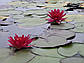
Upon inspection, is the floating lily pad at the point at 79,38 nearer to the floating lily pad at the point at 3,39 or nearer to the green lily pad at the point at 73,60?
the green lily pad at the point at 73,60

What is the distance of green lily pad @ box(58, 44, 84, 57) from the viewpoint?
1553mm

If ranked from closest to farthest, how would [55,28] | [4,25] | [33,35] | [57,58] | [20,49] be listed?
1. [57,58]
2. [20,49]
3. [33,35]
4. [55,28]
5. [4,25]

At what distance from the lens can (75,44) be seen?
179 centimetres

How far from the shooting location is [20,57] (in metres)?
1.49

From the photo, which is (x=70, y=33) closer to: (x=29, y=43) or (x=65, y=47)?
(x=65, y=47)

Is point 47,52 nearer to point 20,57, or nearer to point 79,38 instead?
point 20,57

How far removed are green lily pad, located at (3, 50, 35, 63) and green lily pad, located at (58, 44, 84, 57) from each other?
317mm

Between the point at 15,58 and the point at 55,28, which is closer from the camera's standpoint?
the point at 15,58

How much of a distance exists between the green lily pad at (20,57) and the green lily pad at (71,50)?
0.32 meters

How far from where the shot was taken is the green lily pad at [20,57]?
1426 mm

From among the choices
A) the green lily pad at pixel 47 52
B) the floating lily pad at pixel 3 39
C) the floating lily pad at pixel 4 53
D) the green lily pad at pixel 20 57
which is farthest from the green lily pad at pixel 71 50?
the floating lily pad at pixel 3 39

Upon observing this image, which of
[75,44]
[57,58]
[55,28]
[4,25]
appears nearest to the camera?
[57,58]

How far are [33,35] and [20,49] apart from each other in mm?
462

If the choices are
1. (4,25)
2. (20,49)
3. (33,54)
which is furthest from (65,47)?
Answer: (4,25)
